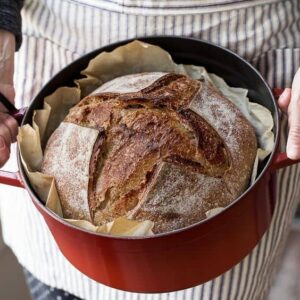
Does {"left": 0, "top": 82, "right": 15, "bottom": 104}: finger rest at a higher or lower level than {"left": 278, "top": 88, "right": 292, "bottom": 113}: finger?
lower

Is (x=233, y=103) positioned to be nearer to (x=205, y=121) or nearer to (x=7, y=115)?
(x=205, y=121)

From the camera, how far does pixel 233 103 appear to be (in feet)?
2.39

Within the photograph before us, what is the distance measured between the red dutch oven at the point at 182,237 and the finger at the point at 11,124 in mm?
15

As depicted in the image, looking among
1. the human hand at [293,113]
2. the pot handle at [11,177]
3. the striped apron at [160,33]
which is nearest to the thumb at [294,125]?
the human hand at [293,113]

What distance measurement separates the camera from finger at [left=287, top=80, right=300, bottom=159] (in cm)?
61

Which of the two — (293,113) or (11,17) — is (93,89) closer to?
(11,17)

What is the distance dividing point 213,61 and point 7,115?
0.80 feet

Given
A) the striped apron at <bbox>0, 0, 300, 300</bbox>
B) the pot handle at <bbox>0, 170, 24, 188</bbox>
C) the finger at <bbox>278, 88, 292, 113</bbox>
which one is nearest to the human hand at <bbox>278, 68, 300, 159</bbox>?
the finger at <bbox>278, 88, 292, 113</bbox>

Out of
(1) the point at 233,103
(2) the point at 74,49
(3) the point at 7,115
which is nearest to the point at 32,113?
(3) the point at 7,115

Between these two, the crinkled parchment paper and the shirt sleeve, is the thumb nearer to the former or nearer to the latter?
the crinkled parchment paper

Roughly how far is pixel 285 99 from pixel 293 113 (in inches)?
1.4

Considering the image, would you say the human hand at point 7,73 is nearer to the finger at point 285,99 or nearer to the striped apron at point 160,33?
the striped apron at point 160,33

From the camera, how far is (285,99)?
663 mm

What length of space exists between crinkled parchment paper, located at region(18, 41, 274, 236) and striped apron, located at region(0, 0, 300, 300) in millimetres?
37
